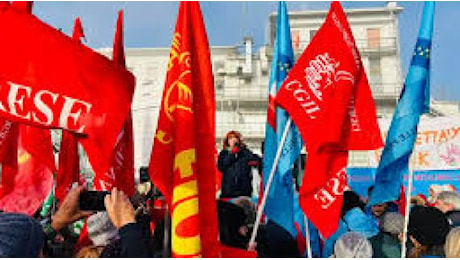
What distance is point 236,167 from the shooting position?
5512mm

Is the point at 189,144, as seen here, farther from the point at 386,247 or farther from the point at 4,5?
the point at 386,247

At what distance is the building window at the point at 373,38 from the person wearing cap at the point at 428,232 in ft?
104

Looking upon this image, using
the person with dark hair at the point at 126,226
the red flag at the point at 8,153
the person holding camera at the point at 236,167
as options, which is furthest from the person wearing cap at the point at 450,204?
the red flag at the point at 8,153

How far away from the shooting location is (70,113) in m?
2.37

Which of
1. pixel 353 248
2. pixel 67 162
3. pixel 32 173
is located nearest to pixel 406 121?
pixel 353 248

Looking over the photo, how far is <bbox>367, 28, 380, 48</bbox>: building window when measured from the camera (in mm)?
32625

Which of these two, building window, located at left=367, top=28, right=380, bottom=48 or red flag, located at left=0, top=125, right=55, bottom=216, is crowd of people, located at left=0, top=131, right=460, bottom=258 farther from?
building window, located at left=367, top=28, right=380, bottom=48

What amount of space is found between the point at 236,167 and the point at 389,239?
7.88ft

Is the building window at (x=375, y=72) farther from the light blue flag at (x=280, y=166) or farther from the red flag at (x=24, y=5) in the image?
the red flag at (x=24, y=5)

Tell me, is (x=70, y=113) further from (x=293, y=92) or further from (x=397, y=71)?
(x=397, y=71)

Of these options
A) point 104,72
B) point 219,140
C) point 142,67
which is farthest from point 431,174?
point 142,67

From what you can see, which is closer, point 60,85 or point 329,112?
point 60,85

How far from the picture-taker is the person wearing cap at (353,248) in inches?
106

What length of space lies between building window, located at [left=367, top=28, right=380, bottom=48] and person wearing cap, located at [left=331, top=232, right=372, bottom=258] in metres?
32.1
